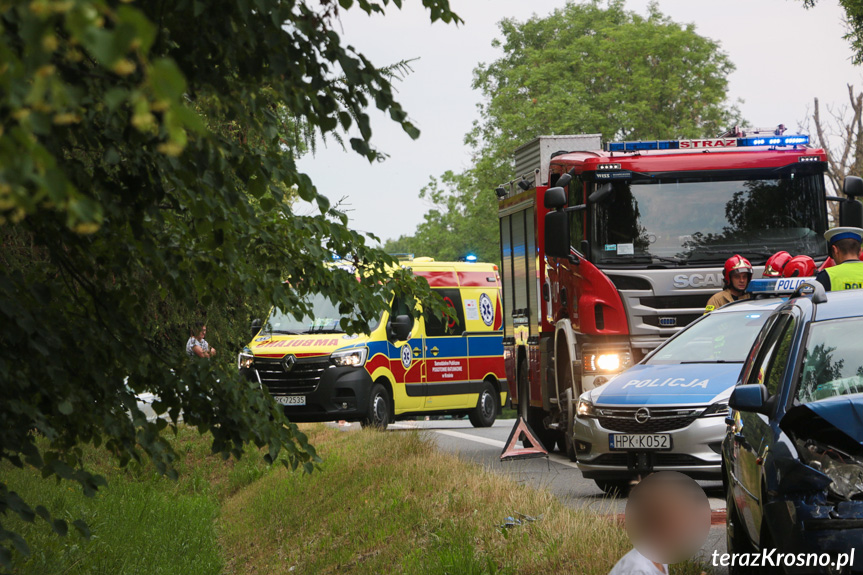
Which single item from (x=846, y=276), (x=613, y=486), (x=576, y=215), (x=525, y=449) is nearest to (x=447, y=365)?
(x=525, y=449)

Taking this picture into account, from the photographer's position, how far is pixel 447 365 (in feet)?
67.9

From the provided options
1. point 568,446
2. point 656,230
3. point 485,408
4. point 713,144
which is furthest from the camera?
point 485,408

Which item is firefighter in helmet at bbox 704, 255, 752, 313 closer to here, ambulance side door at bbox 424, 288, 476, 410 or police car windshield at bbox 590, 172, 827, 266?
police car windshield at bbox 590, 172, 827, 266

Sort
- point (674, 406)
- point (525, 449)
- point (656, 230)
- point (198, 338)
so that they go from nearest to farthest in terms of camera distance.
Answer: point (198, 338)
point (674, 406)
point (656, 230)
point (525, 449)

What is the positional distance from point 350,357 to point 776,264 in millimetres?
8390

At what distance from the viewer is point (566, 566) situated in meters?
6.44

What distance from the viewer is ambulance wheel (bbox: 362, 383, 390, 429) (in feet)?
61.5

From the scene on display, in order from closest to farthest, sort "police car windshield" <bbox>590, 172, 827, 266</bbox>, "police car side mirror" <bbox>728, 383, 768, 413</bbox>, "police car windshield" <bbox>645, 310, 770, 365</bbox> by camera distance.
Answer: "police car side mirror" <bbox>728, 383, 768, 413</bbox> < "police car windshield" <bbox>645, 310, 770, 365</bbox> < "police car windshield" <bbox>590, 172, 827, 266</bbox>

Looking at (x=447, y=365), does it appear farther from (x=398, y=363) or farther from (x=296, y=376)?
(x=296, y=376)

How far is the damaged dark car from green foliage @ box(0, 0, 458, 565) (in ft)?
6.58

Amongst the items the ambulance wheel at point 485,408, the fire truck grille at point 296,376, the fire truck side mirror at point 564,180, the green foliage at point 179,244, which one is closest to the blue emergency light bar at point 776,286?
the green foliage at point 179,244

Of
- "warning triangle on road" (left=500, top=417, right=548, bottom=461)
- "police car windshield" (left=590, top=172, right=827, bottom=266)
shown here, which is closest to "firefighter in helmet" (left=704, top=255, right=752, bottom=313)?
"police car windshield" (left=590, top=172, right=827, bottom=266)

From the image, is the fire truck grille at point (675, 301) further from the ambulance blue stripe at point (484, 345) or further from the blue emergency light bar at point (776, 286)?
the ambulance blue stripe at point (484, 345)

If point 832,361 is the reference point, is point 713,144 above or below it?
above
